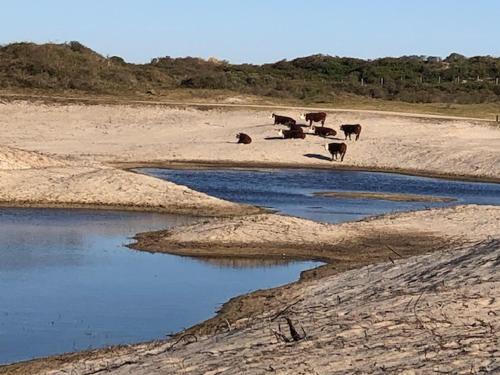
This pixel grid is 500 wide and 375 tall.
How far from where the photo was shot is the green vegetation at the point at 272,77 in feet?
184

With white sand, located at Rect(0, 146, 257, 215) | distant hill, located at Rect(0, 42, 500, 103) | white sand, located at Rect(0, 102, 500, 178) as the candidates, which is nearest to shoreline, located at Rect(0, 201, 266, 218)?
white sand, located at Rect(0, 146, 257, 215)

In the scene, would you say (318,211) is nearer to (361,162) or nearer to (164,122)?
(361,162)

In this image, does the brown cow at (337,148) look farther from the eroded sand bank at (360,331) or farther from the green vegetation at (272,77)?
the eroded sand bank at (360,331)

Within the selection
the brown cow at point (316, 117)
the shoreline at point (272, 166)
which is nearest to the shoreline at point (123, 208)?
the shoreline at point (272, 166)

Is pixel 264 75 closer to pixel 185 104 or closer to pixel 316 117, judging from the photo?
pixel 185 104

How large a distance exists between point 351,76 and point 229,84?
20.3 metres

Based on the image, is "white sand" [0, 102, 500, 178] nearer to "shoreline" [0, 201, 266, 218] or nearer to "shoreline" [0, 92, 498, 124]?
"shoreline" [0, 92, 498, 124]

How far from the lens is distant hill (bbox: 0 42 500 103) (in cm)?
5656

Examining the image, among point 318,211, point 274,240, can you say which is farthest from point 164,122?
point 274,240

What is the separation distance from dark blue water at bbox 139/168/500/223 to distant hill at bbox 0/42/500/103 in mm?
20452

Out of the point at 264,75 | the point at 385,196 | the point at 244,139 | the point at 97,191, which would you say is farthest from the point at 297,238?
the point at 264,75

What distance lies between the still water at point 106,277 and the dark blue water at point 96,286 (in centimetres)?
1

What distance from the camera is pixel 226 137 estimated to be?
43.5 m

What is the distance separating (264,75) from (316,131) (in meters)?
31.4
